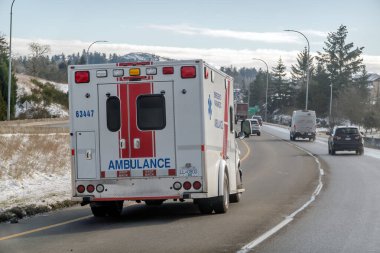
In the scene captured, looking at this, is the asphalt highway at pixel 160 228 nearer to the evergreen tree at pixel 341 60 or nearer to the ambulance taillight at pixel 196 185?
the ambulance taillight at pixel 196 185

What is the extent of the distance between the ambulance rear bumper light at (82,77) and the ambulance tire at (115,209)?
254cm

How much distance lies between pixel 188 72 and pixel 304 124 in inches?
2050

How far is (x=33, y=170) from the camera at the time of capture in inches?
953

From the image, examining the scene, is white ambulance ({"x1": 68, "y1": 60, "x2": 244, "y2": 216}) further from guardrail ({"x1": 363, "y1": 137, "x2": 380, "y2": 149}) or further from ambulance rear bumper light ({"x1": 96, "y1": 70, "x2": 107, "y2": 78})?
guardrail ({"x1": 363, "y1": 137, "x2": 380, "y2": 149})

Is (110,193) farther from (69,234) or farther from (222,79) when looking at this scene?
(222,79)

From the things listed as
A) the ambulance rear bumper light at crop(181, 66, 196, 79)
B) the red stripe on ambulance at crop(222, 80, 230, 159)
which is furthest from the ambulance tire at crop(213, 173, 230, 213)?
the ambulance rear bumper light at crop(181, 66, 196, 79)

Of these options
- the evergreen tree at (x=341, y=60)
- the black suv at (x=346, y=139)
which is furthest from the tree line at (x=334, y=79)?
the black suv at (x=346, y=139)

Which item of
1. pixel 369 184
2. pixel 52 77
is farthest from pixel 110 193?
pixel 52 77

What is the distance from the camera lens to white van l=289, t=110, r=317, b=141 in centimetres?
6338

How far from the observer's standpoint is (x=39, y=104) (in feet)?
315

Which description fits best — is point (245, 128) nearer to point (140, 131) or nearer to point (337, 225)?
point (140, 131)

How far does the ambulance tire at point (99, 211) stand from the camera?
14336 millimetres

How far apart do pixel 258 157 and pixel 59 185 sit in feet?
67.3

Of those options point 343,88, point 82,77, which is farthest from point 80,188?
point 343,88
